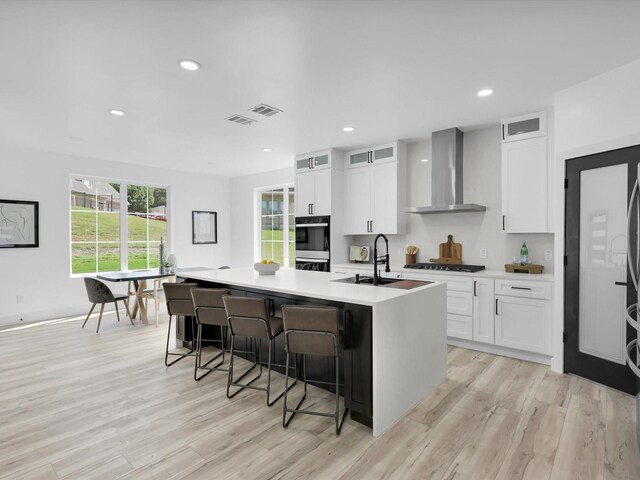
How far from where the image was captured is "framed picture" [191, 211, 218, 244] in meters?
7.39

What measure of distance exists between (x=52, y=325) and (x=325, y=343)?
487cm

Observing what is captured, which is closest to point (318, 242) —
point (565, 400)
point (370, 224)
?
point (370, 224)

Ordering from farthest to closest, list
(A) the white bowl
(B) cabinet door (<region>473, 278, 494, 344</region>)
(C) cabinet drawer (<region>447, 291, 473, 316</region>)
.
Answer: (C) cabinet drawer (<region>447, 291, 473, 316</region>)
(B) cabinet door (<region>473, 278, 494, 344</region>)
(A) the white bowl

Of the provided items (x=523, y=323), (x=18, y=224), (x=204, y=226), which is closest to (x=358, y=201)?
(x=523, y=323)

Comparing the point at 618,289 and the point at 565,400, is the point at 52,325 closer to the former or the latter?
the point at 565,400

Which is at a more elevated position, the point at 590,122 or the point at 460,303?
the point at 590,122

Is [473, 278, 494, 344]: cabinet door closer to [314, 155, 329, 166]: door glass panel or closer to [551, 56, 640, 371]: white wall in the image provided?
[551, 56, 640, 371]: white wall

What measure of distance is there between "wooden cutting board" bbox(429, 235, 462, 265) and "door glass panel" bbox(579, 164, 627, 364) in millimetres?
1569

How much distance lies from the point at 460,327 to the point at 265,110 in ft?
10.6

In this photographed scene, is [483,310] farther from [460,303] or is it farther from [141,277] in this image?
[141,277]

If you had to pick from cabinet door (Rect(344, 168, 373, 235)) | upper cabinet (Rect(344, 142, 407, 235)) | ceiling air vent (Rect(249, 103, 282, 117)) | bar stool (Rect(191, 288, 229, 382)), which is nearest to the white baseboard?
upper cabinet (Rect(344, 142, 407, 235))

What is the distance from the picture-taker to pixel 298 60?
263 cm

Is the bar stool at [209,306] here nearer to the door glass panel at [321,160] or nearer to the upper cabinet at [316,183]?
the upper cabinet at [316,183]

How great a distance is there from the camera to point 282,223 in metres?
7.14
